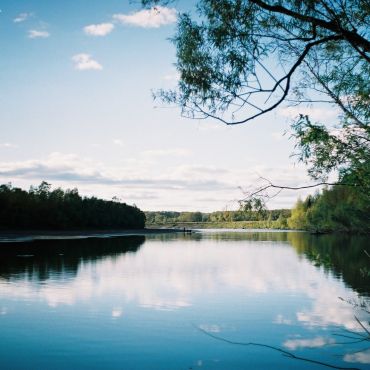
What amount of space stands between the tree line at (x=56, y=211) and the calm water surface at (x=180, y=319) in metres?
68.2

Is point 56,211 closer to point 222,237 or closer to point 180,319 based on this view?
point 222,237

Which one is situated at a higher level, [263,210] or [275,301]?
[263,210]

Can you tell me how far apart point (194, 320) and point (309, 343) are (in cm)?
521

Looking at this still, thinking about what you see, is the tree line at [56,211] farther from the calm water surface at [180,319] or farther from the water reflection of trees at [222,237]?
the calm water surface at [180,319]

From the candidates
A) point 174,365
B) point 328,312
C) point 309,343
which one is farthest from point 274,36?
point 328,312

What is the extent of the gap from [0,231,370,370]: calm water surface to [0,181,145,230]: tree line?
68223 mm

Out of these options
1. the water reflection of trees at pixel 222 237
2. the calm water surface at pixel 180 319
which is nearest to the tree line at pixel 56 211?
the water reflection of trees at pixel 222 237

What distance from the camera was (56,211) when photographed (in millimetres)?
118000

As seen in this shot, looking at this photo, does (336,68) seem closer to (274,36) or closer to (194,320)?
(274,36)

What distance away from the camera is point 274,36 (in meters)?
8.53

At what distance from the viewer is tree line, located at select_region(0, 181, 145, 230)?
100m

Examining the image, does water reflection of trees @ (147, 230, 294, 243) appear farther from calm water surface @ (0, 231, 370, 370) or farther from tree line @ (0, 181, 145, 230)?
calm water surface @ (0, 231, 370, 370)

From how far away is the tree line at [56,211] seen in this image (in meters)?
100

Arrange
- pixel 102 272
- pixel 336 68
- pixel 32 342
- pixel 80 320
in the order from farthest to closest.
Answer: pixel 102 272 < pixel 80 320 < pixel 32 342 < pixel 336 68
